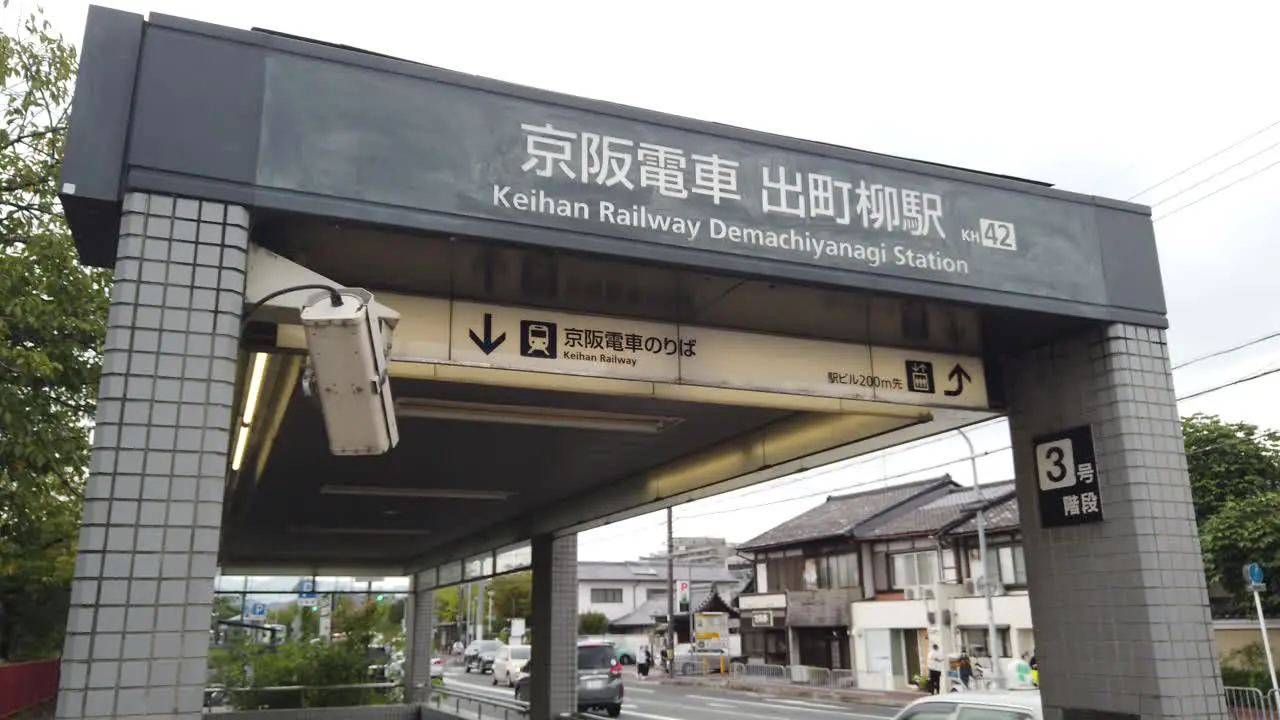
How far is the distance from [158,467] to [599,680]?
77.3 feet

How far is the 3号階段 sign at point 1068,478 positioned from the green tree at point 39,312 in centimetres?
890

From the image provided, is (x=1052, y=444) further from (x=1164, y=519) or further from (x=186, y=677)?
(x=186, y=677)

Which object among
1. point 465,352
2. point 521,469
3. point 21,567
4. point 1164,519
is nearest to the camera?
point 465,352

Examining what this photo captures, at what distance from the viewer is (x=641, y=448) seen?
434 inches

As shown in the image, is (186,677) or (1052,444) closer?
(186,677)

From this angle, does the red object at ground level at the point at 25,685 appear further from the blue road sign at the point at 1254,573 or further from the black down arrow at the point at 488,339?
the blue road sign at the point at 1254,573

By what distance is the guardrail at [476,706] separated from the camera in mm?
15086

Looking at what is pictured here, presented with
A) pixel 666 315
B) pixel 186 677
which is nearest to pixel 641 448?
pixel 666 315

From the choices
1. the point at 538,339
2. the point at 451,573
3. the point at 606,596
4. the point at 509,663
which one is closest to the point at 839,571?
the point at 509,663

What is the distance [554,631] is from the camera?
16.4 metres

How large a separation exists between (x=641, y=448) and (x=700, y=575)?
65.9 m

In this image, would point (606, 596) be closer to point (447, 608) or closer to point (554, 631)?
point (447, 608)

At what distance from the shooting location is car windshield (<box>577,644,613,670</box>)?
2686 cm

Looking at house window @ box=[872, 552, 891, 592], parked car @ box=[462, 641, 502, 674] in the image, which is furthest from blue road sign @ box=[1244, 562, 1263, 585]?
parked car @ box=[462, 641, 502, 674]
